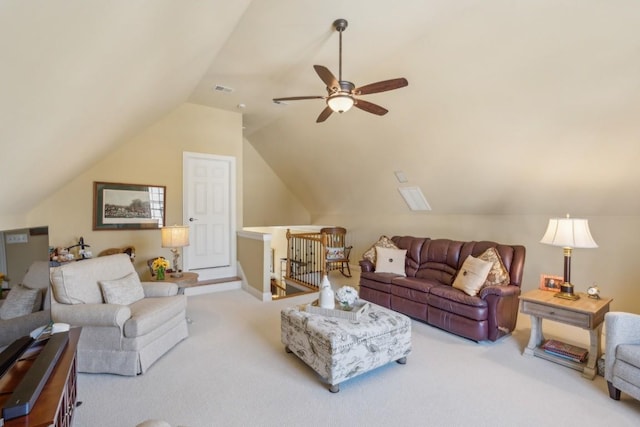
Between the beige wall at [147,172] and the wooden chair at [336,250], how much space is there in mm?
1790

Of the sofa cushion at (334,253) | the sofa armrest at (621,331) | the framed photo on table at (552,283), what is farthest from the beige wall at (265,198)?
the sofa armrest at (621,331)

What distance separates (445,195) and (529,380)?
290 centimetres

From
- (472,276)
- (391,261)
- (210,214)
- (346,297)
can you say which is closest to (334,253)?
(391,261)

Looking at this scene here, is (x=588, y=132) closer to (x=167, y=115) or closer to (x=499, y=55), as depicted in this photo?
(x=499, y=55)

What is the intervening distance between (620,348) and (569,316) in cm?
Answer: 48

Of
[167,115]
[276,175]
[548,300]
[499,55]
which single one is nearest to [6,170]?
[167,115]

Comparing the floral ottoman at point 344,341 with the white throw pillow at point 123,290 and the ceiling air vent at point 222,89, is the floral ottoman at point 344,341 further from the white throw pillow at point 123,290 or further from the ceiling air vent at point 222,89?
the ceiling air vent at point 222,89

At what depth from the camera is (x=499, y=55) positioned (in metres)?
2.93

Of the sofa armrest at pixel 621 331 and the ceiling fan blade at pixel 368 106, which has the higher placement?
the ceiling fan blade at pixel 368 106

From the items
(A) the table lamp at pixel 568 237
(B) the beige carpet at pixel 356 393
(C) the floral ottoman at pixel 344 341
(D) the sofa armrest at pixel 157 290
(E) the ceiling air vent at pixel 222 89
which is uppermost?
(E) the ceiling air vent at pixel 222 89

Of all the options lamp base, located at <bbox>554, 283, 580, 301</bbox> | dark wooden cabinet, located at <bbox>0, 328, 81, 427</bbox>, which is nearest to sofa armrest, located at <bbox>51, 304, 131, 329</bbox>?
dark wooden cabinet, located at <bbox>0, 328, 81, 427</bbox>

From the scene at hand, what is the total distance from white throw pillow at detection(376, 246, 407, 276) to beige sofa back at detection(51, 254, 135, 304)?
3.10 metres

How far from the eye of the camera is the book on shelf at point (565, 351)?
269cm

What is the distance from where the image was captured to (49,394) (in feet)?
4.37
